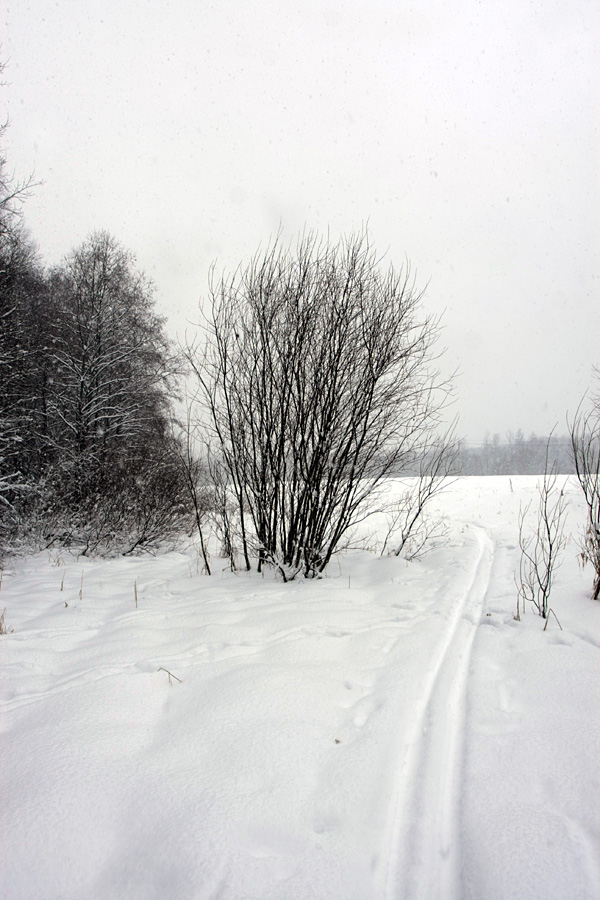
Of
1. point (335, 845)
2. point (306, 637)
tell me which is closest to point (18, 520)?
point (306, 637)

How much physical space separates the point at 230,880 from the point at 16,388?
1226 cm

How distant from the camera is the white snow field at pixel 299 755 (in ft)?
5.20

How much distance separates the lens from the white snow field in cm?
159

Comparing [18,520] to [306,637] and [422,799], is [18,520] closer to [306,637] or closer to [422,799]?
[306,637]

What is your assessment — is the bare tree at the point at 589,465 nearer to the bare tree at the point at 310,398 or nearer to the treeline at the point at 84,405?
the bare tree at the point at 310,398

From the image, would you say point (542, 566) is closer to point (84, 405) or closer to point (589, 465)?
point (589, 465)

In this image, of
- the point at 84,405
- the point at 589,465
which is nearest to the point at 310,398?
the point at 589,465

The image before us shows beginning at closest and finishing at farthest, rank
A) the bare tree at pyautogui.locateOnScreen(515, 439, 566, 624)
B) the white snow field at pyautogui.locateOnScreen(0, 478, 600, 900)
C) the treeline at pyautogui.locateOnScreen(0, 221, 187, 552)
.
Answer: the white snow field at pyautogui.locateOnScreen(0, 478, 600, 900) → the bare tree at pyautogui.locateOnScreen(515, 439, 566, 624) → the treeline at pyautogui.locateOnScreen(0, 221, 187, 552)

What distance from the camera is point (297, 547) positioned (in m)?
6.04

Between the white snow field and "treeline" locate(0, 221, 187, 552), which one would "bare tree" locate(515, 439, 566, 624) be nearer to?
the white snow field

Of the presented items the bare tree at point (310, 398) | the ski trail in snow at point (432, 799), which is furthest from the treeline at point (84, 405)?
the ski trail in snow at point (432, 799)

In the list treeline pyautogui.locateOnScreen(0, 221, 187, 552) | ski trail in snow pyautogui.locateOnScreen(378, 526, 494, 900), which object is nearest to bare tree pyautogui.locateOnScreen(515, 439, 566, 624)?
ski trail in snow pyautogui.locateOnScreen(378, 526, 494, 900)

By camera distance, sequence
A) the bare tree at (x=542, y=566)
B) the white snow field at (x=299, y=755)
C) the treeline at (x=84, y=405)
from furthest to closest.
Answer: the treeline at (x=84, y=405), the bare tree at (x=542, y=566), the white snow field at (x=299, y=755)

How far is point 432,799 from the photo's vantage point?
1.98 metres
